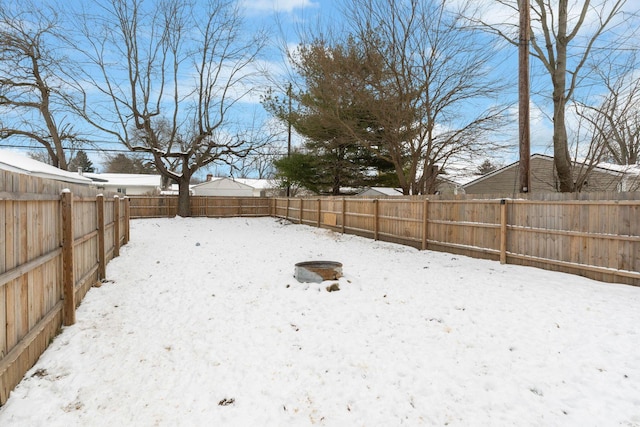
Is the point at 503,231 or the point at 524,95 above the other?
the point at 524,95

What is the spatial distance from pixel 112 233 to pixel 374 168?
13.1 m

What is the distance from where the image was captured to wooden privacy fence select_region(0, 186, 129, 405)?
250 cm

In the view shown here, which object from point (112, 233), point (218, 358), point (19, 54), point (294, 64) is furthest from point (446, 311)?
point (19, 54)

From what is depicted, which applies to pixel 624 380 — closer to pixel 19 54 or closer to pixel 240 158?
pixel 240 158

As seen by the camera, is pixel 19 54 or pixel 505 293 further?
pixel 19 54

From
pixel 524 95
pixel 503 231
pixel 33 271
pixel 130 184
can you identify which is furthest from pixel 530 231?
pixel 130 184

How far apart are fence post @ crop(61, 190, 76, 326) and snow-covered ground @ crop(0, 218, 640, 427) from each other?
20 cm

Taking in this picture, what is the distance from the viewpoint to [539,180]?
12672 millimetres

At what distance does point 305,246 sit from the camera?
1033 centimetres

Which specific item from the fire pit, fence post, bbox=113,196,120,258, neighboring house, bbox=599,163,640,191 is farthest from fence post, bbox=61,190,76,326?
neighboring house, bbox=599,163,640,191

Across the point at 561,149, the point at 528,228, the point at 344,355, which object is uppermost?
the point at 561,149

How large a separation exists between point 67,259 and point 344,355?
3.08 metres

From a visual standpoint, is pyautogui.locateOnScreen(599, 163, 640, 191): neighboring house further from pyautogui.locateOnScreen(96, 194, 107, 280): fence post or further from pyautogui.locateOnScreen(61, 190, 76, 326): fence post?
pyautogui.locateOnScreen(61, 190, 76, 326): fence post

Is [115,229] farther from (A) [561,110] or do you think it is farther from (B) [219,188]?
(B) [219,188]
